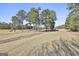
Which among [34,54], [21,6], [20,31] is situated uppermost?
[21,6]

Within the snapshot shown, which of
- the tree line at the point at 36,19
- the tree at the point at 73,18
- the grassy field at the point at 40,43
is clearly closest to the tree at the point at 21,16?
the tree line at the point at 36,19

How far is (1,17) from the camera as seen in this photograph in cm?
289

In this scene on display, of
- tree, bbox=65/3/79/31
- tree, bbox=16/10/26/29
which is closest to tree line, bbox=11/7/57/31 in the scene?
tree, bbox=16/10/26/29

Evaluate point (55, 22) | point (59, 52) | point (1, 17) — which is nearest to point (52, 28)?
point (55, 22)

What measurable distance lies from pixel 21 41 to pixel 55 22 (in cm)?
42

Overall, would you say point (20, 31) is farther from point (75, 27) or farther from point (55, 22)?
point (75, 27)

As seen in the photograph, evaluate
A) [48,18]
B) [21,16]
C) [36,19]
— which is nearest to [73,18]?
[48,18]

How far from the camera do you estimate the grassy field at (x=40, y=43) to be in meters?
2.88

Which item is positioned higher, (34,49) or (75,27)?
(75,27)

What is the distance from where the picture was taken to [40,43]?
9.53 feet

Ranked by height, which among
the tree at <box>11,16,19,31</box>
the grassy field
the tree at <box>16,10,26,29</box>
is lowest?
the grassy field

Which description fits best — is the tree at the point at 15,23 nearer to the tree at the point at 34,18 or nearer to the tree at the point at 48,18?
the tree at the point at 34,18

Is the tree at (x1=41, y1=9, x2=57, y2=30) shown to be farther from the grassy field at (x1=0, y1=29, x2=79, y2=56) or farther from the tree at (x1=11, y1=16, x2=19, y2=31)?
the tree at (x1=11, y1=16, x2=19, y2=31)

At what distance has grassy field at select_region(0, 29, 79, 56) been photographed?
9.45ft
